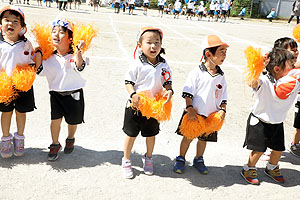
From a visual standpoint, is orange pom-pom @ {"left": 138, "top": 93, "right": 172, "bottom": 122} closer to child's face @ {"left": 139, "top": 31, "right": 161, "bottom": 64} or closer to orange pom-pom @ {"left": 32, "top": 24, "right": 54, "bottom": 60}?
child's face @ {"left": 139, "top": 31, "right": 161, "bottom": 64}

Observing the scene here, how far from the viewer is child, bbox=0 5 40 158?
9.35 ft

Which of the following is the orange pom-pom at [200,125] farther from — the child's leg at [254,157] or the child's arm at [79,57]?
the child's arm at [79,57]

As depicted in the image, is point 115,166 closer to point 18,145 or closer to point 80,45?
point 18,145

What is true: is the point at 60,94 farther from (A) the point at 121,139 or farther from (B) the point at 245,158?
(B) the point at 245,158

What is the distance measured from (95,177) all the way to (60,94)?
3.20ft

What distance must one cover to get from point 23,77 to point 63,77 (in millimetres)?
388

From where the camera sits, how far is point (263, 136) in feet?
10.1

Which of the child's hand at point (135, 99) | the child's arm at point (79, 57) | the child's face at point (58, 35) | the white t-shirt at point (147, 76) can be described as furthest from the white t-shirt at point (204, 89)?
the child's face at point (58, 35)

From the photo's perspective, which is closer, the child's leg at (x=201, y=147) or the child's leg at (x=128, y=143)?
the child's leg at (x=128, y=143)

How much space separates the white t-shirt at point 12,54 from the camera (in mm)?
2886

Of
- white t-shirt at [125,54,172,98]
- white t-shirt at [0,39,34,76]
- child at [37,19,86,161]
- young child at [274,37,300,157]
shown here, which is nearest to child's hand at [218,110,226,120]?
white t-shirt at [125,54,172,98]

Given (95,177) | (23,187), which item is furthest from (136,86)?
(23,187)

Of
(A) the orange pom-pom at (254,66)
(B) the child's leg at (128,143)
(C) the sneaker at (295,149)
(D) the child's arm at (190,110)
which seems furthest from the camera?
(C) the sneaker at (295,149)

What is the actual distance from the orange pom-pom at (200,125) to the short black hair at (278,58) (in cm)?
76
